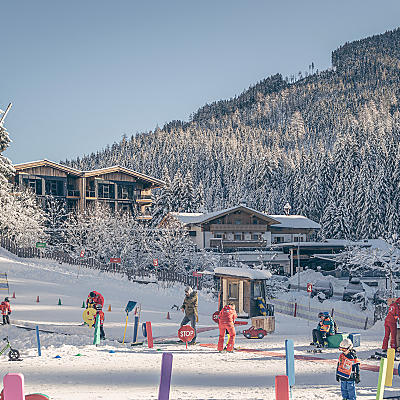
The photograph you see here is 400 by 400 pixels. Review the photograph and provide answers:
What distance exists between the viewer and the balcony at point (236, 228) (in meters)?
60.2

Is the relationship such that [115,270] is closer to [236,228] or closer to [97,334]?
[97,334]

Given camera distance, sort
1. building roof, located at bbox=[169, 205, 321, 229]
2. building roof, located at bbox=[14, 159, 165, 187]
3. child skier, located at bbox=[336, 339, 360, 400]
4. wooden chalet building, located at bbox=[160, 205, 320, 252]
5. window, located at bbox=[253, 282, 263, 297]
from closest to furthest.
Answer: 1. child skier, located at bbox=[336, 339, 360, 400]
2. window, located at bbox=[253, 282, 263, 297]
3. building roof, located at bbox=[169, 205, 321, 229]
4. wooden chalet building, located at bbox=[160, 205, 320, 252]
5. building roof, located at bbox=[14, 159, 165, 187]

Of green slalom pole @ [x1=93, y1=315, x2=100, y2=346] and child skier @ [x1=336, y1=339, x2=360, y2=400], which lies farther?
green slalom pole @ [x1=93, y1=315, x2=100, y2=346]

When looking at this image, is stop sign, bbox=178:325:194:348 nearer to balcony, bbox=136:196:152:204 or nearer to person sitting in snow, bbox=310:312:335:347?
person sitting in snow, bbox=310:312:335:347

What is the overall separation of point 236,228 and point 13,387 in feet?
182

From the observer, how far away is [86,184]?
6569 cm

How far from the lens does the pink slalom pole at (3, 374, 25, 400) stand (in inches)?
239

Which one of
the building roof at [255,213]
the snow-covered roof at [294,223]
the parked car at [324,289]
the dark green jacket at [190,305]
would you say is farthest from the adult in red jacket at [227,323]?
the snow-covered roof at [294,223]

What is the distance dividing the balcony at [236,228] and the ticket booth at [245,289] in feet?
115

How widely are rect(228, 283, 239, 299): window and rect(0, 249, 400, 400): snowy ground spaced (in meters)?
1.74

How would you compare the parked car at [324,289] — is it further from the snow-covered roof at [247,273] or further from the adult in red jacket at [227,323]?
the adult in red jacket at [227,323]

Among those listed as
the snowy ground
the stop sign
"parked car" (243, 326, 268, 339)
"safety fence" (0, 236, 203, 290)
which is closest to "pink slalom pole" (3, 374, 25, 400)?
the snowy ground

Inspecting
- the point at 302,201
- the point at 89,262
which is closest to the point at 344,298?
the point at 89,262

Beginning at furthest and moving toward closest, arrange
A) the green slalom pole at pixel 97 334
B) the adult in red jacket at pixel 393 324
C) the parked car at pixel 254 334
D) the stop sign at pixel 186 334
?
the parked car at pixel 254 334 → the green slalom pole at pixel 97 334 → the stop sign at pixel 186 334 → the adult in red jacket at pixel 393 324
